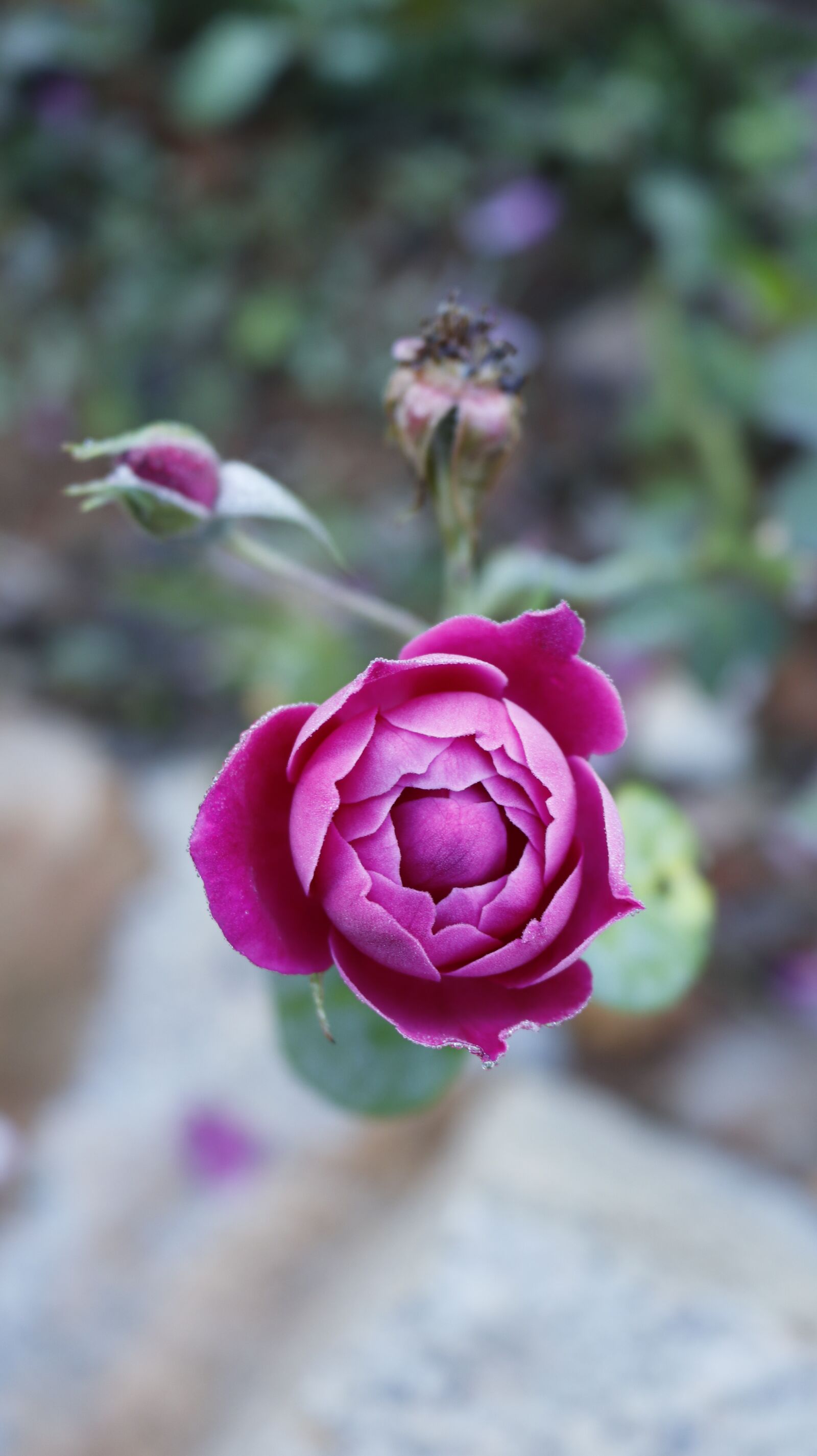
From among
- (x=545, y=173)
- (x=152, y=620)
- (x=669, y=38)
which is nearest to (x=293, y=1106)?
(x=152, y=620)

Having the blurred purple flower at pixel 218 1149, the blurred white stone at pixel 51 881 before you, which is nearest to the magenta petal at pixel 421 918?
the blurred purple flower at pixel 218 1149

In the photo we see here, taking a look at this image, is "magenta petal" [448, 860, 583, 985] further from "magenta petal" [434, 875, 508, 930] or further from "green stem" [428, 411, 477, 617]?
"green stem" [428, 411, 477, 617]

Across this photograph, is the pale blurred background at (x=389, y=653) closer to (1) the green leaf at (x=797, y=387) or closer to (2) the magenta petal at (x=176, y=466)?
(1) the green leaf at (x=797, y=387)

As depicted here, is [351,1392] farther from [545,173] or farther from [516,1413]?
[545,173]

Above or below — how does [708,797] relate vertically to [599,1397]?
above

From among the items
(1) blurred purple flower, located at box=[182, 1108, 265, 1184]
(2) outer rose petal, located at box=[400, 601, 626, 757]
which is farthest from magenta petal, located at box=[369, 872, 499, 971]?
(1) blurred purple flower, located at box=[182, 1108, 265, 1184]
